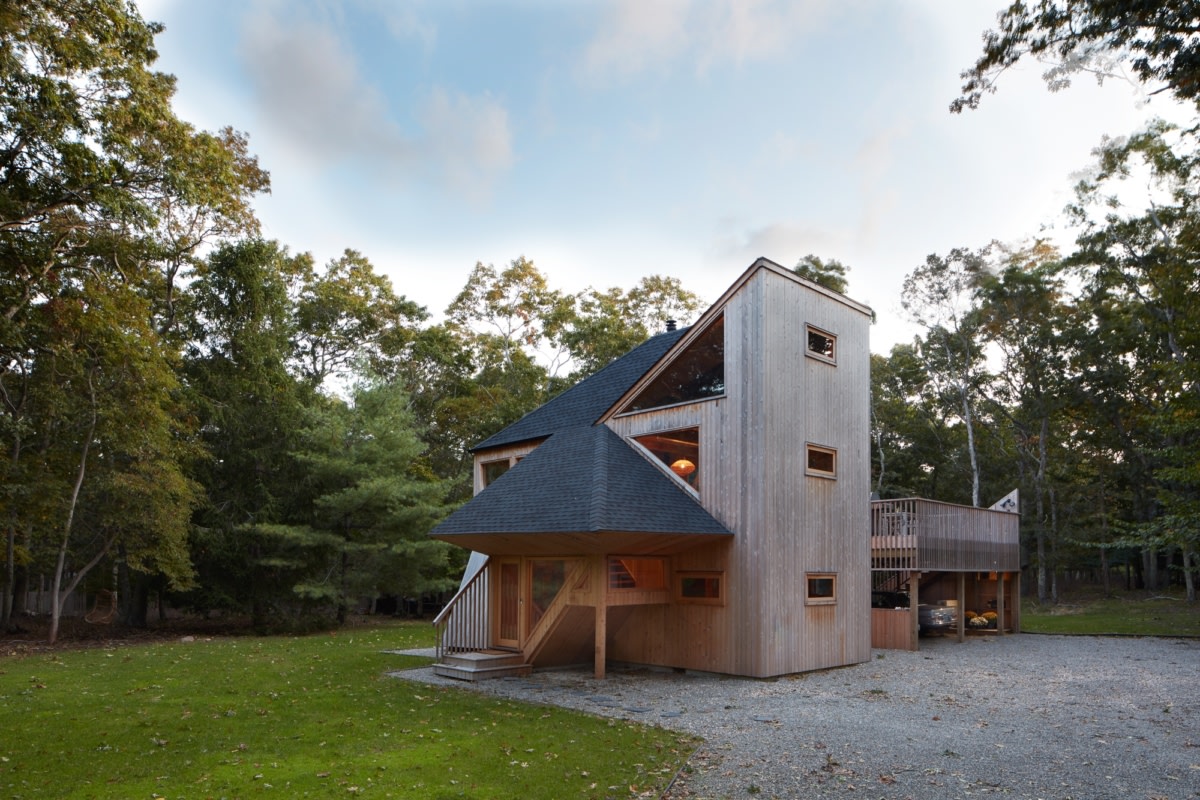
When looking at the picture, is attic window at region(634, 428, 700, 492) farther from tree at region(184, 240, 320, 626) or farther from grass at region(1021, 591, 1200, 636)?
grass at region(1021, 591, 1200, 636)

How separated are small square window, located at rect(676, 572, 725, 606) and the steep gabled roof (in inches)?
149

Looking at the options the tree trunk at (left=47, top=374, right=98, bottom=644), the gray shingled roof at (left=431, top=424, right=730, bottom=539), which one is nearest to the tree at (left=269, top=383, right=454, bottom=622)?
the tree trunk at (left=47, top=374, right=98, bottom=644)

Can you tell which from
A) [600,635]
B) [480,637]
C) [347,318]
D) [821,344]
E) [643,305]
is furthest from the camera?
[643,305]

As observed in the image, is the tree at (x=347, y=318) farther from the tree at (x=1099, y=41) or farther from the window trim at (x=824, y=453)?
the tree at (x=1099, y=41)

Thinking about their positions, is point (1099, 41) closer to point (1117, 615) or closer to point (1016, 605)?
point (1016, 605)

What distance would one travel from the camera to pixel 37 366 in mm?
16344

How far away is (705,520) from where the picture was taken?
12672 mm

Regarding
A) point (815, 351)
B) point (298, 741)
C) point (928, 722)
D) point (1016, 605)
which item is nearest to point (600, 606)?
point (928, 722)

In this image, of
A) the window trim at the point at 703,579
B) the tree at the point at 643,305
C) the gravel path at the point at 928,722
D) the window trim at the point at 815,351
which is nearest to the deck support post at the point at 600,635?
the gravel path at the point at 928,722

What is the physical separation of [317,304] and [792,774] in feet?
89.9

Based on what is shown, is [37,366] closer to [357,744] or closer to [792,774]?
[357,744]

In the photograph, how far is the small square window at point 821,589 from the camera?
43.1 feet

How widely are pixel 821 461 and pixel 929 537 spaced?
4.14m

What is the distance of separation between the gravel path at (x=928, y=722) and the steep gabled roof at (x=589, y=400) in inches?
210
